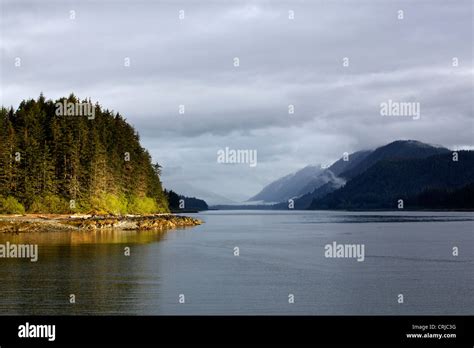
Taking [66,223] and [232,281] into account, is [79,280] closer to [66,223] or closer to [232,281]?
[232,281]

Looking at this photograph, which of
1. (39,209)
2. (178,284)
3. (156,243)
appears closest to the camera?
(178,284)

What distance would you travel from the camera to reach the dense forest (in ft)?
369

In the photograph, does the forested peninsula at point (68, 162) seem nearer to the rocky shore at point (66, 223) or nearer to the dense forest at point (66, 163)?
the dense forest at point (66, 163)

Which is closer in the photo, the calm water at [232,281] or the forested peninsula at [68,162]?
the calm water at [232,281]

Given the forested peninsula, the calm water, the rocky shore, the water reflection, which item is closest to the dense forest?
the forested peninsula

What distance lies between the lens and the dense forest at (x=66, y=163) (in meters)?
112

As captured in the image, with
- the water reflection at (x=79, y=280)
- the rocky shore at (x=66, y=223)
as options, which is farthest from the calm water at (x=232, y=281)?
the rocky shore at (x=66, y=223)

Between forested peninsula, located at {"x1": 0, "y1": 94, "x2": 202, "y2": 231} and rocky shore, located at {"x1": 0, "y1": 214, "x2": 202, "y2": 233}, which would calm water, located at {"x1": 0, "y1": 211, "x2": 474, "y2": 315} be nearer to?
rocky shore, located at {"x1": 0, "y1": 214, "x2": 202, "y2": 233}

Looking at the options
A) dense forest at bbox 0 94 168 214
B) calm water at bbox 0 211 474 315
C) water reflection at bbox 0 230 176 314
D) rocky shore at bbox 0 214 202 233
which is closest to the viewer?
water reflection at bbox 0 230 176 314

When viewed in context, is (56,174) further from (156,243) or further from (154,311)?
(154,311)

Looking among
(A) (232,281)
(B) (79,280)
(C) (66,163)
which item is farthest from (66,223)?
(A) (232,281)
